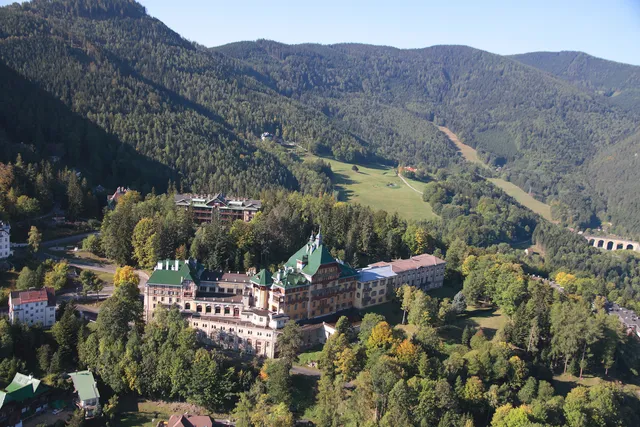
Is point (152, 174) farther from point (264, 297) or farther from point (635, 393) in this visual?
point (635, 393)

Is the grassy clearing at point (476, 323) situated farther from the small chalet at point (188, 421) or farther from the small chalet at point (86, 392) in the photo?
the small chalet at point (86, 392)

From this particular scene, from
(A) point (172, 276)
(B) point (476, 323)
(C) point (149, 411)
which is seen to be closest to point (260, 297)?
(A) point (172, 276)

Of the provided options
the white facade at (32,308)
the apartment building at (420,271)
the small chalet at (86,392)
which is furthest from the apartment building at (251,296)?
the small chalet at (86,392)

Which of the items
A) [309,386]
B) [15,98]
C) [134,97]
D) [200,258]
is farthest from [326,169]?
[309,386]

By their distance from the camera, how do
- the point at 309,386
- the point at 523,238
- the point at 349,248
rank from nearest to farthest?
the point at 309,386
the point at 349,248
the point at 523,238

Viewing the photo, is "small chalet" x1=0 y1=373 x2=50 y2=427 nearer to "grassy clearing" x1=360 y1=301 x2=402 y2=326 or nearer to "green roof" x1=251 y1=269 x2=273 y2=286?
"green roof" x1=251 y1=269 x2=273 y2=286
